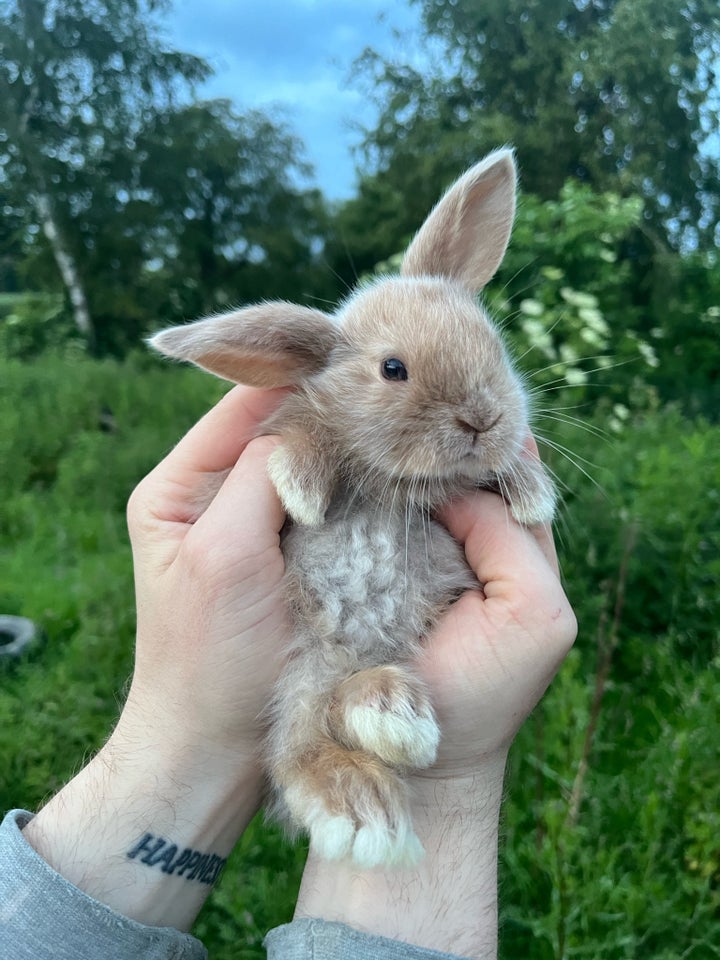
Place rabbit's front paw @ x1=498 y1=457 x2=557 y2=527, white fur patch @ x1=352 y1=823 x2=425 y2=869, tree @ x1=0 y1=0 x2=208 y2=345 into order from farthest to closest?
tree @ x1=0 y1=0 x2=208 y2=345 → rabbit's front paw @ x1=498 y1=457 x2=557 y2=527 → white fur patch @ x1=352 y1=823 x2=425 y2=869

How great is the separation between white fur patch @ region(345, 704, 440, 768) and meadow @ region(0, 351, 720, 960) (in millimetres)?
959

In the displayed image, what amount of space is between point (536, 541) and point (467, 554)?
0.21m

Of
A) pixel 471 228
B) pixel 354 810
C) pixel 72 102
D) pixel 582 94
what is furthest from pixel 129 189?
pixel 354 810

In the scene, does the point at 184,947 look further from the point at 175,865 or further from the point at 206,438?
the point at 206,438

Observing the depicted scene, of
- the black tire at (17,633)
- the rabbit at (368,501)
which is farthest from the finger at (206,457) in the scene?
the black tire at (17,633)

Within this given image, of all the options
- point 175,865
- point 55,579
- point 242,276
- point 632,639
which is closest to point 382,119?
point 242,276

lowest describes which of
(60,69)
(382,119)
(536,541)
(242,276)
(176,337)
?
(536,541)

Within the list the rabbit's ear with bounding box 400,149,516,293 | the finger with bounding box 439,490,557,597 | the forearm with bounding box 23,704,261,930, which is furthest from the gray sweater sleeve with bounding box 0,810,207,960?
the rabbit's ear with bounding box 400,149,516,293

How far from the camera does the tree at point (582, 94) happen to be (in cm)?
650

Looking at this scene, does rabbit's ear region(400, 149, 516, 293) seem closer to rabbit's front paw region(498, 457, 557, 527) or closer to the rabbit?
the rabbit

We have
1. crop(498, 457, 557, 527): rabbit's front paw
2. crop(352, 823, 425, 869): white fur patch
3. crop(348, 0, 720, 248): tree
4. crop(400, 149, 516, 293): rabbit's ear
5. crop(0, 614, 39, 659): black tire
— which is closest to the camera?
crop(352, 823, 425, 869): white fur patch

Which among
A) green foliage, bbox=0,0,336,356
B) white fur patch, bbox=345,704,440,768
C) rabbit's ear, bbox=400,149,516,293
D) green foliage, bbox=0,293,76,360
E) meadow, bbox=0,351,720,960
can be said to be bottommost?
meadow, bbox=0,351,720,960

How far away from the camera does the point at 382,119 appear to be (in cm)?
870

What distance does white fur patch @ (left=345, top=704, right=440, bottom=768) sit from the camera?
1480 millimetres
